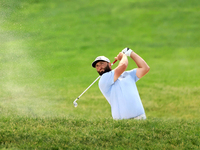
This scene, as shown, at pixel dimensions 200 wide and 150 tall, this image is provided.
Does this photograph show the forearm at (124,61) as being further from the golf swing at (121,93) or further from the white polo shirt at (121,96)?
the white polo shirt at (121,96)

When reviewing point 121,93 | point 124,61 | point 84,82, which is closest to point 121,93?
point 121,93

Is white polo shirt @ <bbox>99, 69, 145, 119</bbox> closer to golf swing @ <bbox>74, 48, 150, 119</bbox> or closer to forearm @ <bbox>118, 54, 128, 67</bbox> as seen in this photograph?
golf swing @ <bbox>74, 48, 150, 119</bbox>

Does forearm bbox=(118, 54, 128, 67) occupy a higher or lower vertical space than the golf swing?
higher

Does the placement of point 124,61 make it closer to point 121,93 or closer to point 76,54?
point 121,93

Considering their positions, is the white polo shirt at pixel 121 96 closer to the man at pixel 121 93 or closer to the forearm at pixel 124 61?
the man at pixel 121 93

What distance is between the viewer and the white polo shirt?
641 cm

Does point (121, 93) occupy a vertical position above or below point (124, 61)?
below

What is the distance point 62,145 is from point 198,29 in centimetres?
2222

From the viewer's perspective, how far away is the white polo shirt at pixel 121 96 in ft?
Answer: 21.0

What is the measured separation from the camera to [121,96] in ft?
21.0

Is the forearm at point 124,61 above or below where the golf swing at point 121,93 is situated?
above

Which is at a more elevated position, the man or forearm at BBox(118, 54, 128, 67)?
forearm at BBox(118, 54, 128, 67)

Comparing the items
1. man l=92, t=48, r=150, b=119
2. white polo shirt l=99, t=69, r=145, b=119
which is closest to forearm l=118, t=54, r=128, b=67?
man l=92, t=48, r=150, b=119

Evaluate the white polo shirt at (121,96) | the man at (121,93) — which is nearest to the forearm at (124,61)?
the man at (121,93)
